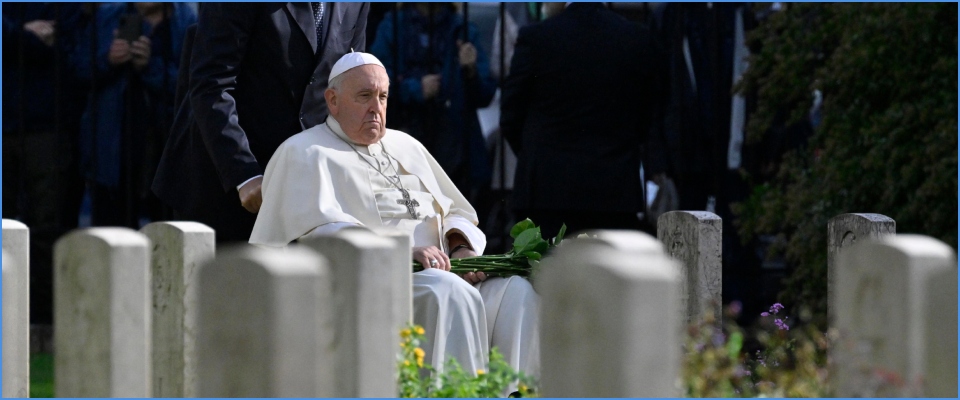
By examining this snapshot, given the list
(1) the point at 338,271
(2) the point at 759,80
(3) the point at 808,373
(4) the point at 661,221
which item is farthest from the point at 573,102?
(1) the point at 338,271

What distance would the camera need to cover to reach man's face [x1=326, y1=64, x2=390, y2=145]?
4.37m

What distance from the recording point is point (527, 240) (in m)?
4.09

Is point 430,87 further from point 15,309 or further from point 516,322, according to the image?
point 15,309

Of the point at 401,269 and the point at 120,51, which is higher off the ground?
the point at 120,51

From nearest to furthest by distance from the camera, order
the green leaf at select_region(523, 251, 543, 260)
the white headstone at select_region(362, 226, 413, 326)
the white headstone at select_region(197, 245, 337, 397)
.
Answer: the white headstone at select_region(197, 245, 337, 397) < the white headstone at select_region(362, 226, 413, 326) < the green leaf at select_region(523, 251, 543, 260)

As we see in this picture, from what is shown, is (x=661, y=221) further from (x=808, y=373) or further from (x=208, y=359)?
(x=208, y=359)

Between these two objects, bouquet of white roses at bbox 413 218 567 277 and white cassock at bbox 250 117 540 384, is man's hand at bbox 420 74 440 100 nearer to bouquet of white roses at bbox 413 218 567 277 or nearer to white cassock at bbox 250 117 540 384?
white cassock at bbox 250 117 540 384

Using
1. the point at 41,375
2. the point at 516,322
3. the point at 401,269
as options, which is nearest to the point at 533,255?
the point at 516,322

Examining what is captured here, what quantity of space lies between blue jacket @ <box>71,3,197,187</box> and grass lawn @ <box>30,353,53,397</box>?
908 millimetres

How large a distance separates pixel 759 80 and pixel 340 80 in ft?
9.83

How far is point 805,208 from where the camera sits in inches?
261

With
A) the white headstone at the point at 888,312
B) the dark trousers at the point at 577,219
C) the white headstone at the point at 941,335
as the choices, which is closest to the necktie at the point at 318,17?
the dark trousers at the point at 577,219

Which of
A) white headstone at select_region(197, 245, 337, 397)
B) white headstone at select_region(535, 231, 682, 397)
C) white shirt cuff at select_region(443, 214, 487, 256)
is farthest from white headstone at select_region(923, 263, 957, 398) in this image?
white shirt cuff at select_region(443, 214, 487, 256)

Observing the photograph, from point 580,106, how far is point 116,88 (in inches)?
91.8
